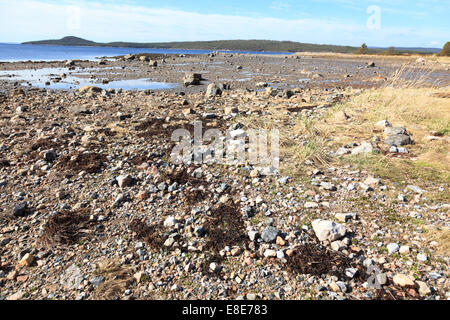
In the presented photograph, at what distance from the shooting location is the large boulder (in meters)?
4.38

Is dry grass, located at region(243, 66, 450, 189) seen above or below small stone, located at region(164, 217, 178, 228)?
above

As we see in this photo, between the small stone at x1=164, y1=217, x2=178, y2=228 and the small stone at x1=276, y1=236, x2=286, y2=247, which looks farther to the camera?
the small stone at x1=164, y1=217, x2=178, y2=228

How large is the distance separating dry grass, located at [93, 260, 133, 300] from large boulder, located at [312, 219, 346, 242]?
3244mm

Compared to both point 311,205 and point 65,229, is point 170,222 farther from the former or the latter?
point 311,205

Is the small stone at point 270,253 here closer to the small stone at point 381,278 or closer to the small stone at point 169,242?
the small stone at point 381,278

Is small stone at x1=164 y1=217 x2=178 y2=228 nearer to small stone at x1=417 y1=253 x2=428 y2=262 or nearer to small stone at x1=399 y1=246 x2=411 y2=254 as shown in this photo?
small stone at x1=399 y1=246 x2=411 y2=254

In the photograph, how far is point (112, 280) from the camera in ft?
12.6

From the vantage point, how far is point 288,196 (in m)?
5.59

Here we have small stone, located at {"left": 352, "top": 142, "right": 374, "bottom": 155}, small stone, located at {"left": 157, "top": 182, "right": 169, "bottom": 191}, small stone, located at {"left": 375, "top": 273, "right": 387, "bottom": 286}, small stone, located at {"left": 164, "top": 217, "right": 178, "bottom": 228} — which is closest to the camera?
small stone, located at {"left": 375, "top": 273, "right": 387, "bottom": 286}

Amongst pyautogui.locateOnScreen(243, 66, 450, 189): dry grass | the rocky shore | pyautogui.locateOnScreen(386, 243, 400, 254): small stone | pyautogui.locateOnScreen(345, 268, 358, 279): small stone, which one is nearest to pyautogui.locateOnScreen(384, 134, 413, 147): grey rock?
the rocky shore

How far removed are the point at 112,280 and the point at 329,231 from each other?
3645 millimetres

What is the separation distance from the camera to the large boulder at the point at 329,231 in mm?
4379
